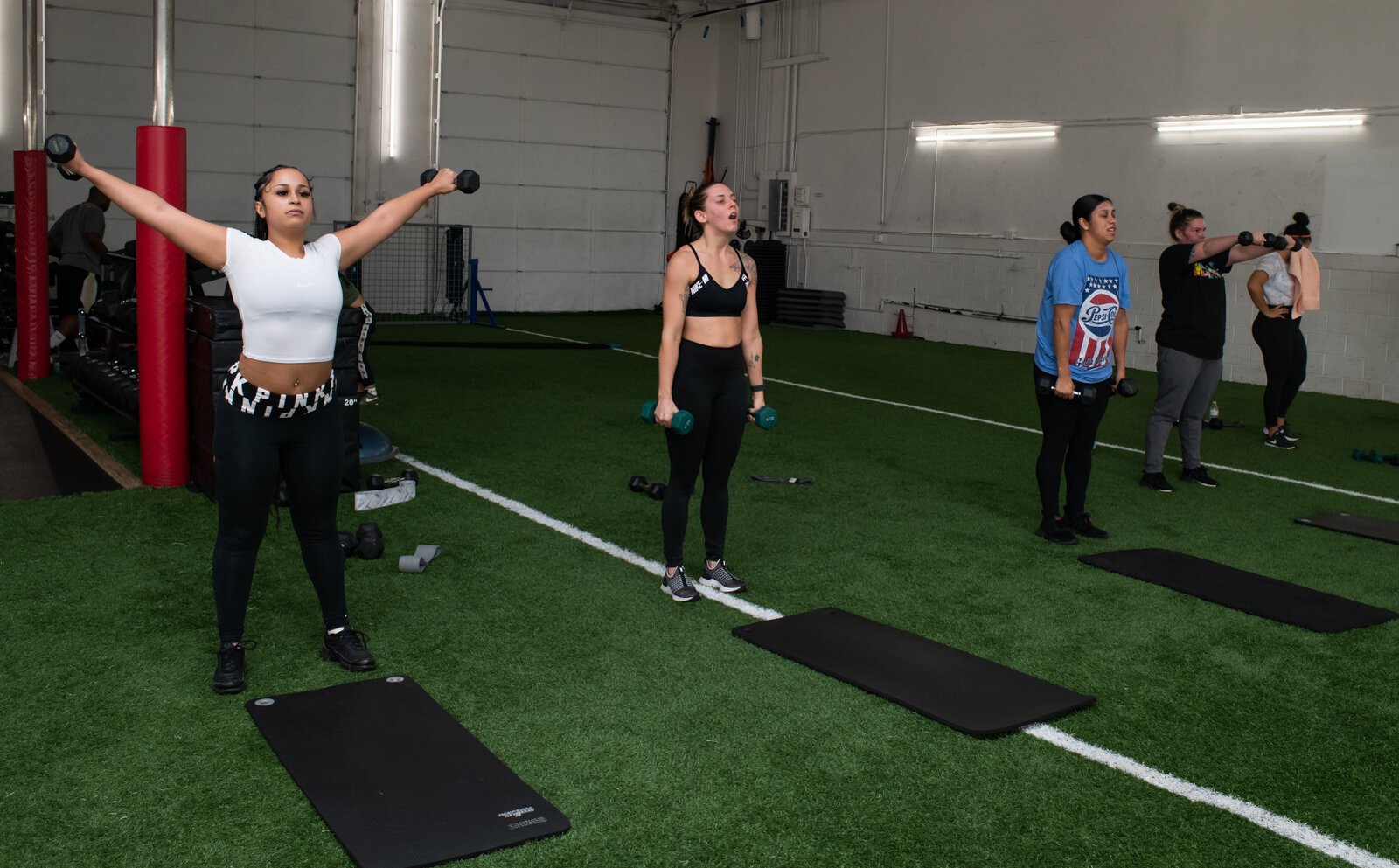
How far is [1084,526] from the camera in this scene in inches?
243

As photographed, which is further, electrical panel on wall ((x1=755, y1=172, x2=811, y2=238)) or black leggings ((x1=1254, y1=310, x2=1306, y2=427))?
electrical panel on wall ((x1=755, y1=172, x2=811, y2=238))

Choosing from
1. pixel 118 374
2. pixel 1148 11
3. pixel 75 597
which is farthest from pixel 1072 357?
pixel 1148 11

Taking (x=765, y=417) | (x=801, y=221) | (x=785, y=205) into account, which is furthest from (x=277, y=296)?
(x=785, y=205)

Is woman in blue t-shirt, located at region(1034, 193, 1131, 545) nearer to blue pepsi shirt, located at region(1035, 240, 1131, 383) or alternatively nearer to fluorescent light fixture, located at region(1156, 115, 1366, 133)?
blue pepsi shirt, located at region(1035, 240, 1131, 383)

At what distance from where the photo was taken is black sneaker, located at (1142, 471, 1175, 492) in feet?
23.9

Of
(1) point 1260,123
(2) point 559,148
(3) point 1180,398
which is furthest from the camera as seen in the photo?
(2) point 559,148

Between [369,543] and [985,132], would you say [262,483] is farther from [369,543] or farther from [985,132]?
[985,132]

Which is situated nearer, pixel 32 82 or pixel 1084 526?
pixel 1084 526

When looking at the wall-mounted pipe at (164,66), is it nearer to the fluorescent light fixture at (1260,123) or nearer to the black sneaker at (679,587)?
the black sneaker at (679,587)

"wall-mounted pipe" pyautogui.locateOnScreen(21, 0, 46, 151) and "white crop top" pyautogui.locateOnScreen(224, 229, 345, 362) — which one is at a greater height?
"wall-mounted pipe" pyautogui.locateOnScreen(21, 0, 46, 151)

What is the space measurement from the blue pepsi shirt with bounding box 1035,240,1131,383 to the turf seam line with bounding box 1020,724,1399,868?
102 inches

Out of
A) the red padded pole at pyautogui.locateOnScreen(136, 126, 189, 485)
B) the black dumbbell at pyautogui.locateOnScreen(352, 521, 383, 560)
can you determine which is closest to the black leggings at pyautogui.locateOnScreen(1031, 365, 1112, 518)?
the black dumbbell at pyautogui.locateOnScreen(352, 521, 383, 560)

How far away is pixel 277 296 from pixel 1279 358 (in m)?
7.56

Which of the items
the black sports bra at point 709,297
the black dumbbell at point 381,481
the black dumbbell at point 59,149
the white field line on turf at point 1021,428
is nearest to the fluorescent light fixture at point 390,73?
the white field line on turf at point 1021,428
